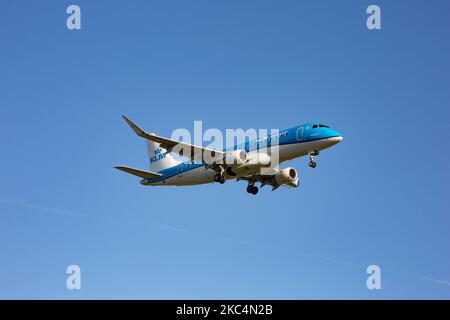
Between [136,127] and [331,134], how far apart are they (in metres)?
15.5

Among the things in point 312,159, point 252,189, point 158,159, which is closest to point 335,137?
point 312,159

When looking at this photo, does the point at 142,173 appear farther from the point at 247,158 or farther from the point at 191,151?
the point at 247,158

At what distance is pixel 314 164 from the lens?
53.7 m

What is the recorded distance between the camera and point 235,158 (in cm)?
5556

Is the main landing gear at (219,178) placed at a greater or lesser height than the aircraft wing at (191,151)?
lesser

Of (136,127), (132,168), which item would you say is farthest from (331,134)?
(132,168)

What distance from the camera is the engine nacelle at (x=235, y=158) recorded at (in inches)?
2189

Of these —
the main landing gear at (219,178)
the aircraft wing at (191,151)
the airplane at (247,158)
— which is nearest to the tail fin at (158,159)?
the airplane at (247,158)

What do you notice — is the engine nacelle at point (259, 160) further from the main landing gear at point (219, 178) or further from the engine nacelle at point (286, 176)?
the engine nacelle at point (286, 176)

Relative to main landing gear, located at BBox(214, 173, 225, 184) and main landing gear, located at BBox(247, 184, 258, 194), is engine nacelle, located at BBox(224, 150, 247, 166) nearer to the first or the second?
main landing gear, located at BBox(214, 173, 225, 184)

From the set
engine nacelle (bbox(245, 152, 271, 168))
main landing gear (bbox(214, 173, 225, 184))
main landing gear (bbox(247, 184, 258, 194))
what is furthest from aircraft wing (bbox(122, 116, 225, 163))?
main landing gear (bbox(247, 184, 258, 194))

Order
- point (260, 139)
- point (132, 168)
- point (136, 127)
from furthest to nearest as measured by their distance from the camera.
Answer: point (132, 168) → point (260, 139) → point (136, 127)

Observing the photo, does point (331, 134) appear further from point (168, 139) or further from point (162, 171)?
point (162, 171)

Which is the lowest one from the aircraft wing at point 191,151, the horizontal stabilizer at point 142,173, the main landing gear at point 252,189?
the main landing gear at point 252,189
